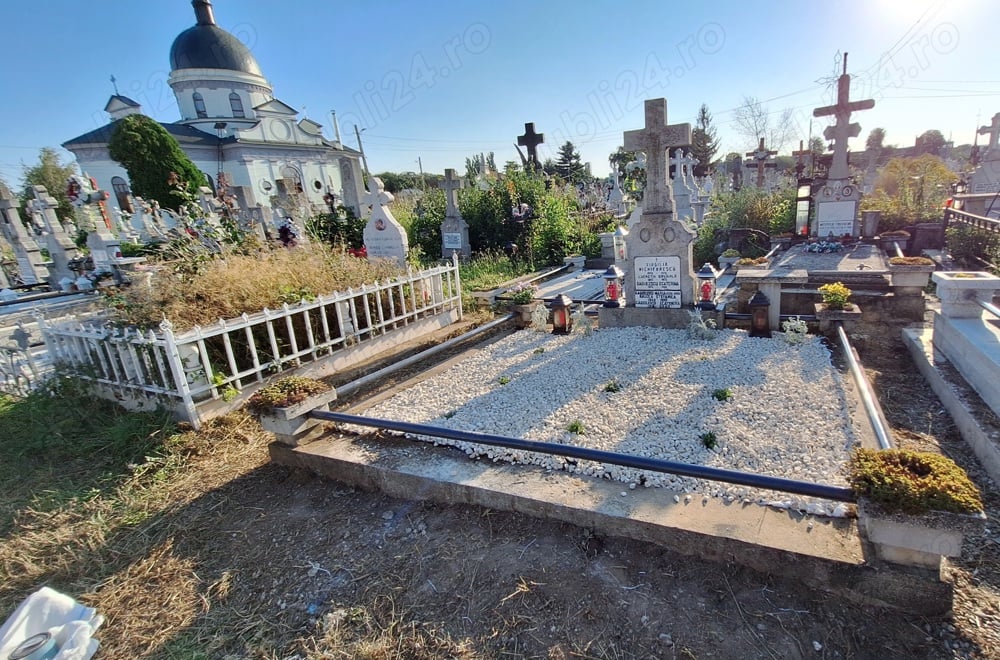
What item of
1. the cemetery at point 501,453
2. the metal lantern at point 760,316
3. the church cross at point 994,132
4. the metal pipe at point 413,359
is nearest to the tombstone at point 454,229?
the cemetery at point 501,453

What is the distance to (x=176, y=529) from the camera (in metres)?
2.91

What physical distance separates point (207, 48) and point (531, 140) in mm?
32049

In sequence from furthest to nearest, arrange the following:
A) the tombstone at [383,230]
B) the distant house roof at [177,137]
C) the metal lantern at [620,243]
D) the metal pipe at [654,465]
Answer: the distant house roof at [177,137] → the metal lantern at [620,243] → the tombstone at [383,230] → the metal pipe at [654,465]

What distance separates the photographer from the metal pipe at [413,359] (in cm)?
462

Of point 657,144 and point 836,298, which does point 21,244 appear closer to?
point 657,144

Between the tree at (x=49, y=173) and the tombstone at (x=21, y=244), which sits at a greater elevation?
the tree at (x=49, y=173)

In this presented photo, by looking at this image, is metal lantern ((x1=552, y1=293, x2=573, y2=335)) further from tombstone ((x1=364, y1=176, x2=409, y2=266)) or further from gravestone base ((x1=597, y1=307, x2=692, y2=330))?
tombstone ((x1=364, y1=176, x2=409, y2=266))

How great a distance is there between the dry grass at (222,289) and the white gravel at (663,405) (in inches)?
72.2

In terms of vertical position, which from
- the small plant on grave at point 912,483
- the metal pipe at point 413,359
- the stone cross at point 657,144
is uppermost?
the stone cross at point 657,144

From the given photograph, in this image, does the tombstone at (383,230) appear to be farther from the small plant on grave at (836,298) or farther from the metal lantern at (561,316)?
the small plant on grave at (836,298)

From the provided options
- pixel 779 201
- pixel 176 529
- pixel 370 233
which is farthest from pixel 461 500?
pixel 779 201

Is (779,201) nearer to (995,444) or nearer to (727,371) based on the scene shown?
(727,371)

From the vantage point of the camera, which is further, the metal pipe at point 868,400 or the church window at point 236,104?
the church window at point 236,104

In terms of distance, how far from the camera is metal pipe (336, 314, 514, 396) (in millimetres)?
4617
